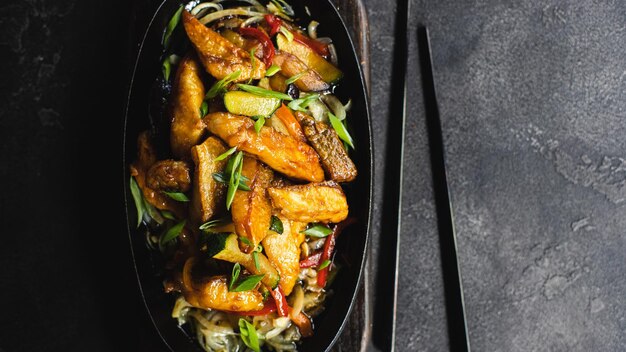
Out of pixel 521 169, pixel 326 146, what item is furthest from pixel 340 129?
pixel 521 169

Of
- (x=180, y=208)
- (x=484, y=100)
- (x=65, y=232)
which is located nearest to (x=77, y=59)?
(x=65, y=232)

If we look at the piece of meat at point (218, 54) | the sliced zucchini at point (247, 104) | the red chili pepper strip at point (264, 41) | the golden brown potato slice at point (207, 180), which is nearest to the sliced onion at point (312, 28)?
the red chili pepper strip at point (264, 41)

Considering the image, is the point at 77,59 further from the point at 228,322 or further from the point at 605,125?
the point at 605,125

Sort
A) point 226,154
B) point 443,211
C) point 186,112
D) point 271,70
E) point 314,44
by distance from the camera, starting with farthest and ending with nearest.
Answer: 1. point 443,211
2. point 314,44
3. point 271,70
4. point 186,112
5. point 226,154

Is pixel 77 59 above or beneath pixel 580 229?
above

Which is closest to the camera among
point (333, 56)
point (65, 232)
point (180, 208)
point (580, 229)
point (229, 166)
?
point (229, 166)

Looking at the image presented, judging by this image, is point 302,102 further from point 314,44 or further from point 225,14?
point 225,14

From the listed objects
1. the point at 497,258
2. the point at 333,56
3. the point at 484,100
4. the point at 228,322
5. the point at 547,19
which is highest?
the point at 333,56

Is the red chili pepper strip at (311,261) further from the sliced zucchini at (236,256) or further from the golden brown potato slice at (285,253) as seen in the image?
the sliced zucchini at (236,256)
